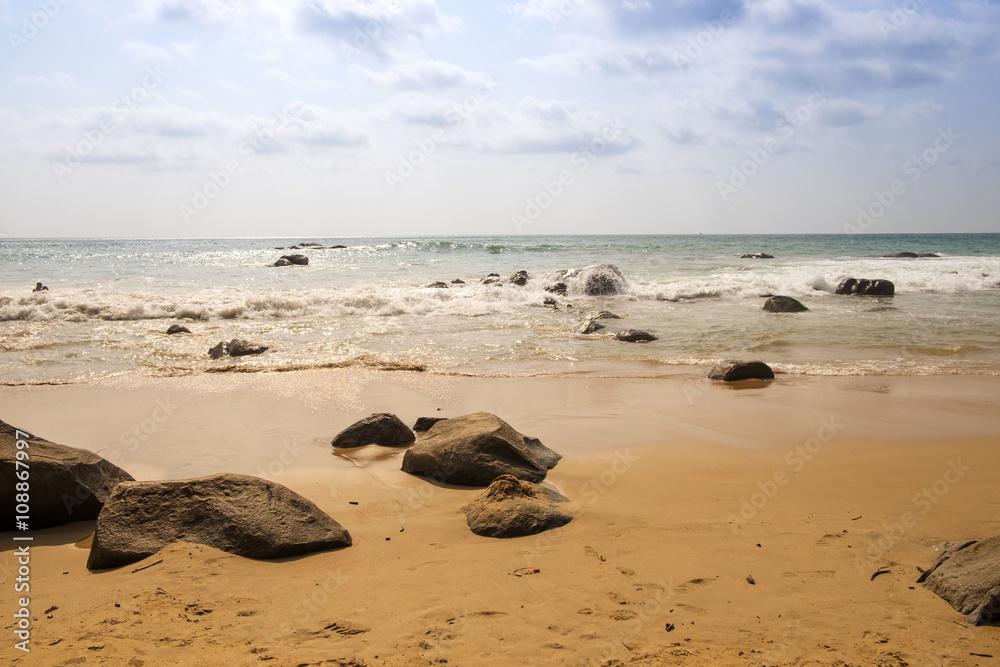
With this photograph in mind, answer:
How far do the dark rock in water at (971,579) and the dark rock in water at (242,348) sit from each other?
904 centimetres

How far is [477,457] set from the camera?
4512 mm

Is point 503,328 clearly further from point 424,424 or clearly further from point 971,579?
point 971,579

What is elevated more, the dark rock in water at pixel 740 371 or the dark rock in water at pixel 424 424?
the dark rock in water at pixel 740 371

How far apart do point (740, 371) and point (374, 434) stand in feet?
16.5

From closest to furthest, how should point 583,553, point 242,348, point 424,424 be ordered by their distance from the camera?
point 583,553 → point 424,424 → point 242,348

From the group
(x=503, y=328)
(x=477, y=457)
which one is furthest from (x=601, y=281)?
(x=477, y=457)

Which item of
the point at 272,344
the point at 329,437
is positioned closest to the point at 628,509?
the point at 329,437

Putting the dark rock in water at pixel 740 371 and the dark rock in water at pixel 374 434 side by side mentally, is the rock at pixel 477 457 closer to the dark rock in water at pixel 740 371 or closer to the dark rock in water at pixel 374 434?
the dark rock in water at pixel 374 434

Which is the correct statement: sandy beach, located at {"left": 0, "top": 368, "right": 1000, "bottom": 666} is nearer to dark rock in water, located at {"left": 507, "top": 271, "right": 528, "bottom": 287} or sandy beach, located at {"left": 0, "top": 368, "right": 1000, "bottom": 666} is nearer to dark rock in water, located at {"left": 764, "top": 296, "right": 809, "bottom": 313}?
dark rock in water, located at {"left": 764, "top": 296, "right": 809, "bottom": 313}

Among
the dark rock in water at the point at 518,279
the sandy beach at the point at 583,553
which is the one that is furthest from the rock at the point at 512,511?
the dark rock in water at the point at 518,279

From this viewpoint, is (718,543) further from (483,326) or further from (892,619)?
(483,326)

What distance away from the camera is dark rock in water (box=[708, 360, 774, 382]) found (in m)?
7.89

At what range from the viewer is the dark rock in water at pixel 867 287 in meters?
18.3

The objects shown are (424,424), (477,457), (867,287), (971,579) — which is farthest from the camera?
(867,287)
